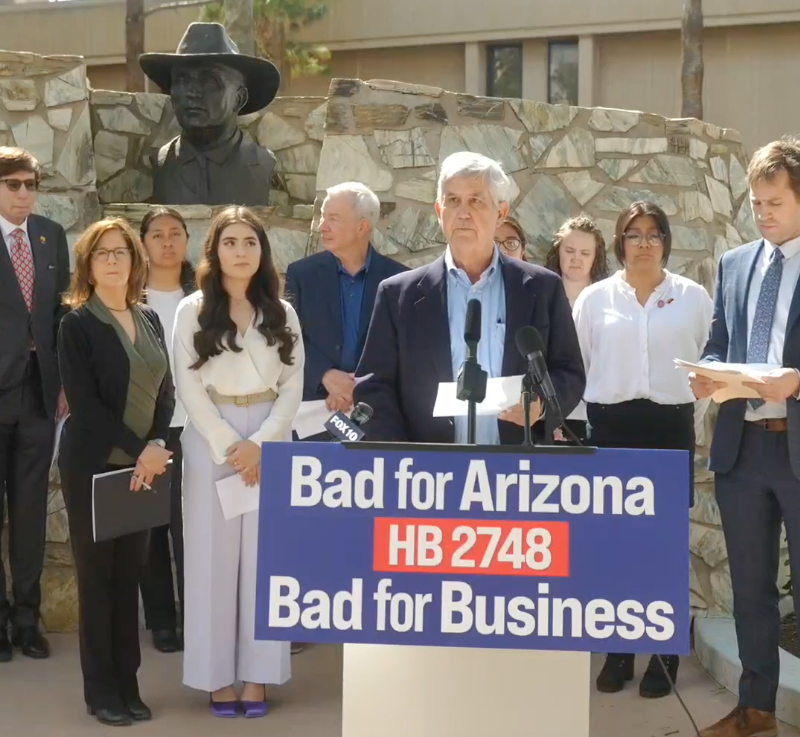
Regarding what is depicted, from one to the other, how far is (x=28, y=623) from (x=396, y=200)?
8.45 feet

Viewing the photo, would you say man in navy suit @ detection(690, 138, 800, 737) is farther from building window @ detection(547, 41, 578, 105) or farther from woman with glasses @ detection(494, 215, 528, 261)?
building window @ detection(547, 41, 578, 105)

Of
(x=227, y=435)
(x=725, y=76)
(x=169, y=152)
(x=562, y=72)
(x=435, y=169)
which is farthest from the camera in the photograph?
(x=562, y=72)

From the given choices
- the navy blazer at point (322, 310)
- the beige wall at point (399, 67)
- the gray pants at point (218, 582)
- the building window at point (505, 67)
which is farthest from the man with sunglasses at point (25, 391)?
the building window at point (505, 67)

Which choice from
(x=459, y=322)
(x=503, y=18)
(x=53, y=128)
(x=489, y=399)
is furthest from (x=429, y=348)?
(x=503, y=18)

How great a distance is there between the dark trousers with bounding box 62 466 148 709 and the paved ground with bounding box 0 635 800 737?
158mm

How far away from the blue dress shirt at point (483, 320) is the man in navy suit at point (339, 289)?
1.72 m

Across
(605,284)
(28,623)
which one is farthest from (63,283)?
(605,284)

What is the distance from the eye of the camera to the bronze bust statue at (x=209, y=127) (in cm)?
665

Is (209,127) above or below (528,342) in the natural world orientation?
above

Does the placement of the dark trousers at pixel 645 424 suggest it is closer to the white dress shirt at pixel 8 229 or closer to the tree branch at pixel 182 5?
the white dress shirt at pixel 8 229

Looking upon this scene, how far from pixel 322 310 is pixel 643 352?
130cm

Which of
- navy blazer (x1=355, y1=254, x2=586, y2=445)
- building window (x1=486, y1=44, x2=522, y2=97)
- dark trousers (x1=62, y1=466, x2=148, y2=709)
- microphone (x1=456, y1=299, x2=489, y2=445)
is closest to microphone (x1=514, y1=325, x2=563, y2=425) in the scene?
microphone (x1=456, y1=299, x2=489, y2=445)

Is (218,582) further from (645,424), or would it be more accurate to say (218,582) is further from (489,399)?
(489,399)

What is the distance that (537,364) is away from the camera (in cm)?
A: 264
